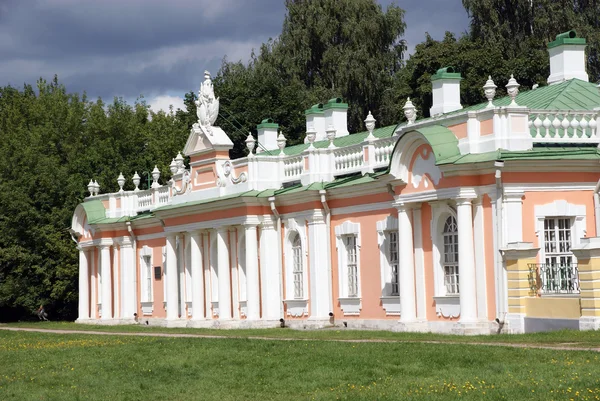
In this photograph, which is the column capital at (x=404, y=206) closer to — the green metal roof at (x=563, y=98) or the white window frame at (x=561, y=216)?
the green metal roof at (x=563, y=98)

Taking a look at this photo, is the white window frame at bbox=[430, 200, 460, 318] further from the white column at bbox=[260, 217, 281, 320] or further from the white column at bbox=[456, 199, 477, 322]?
the white column at bbox=[260, 217, 281, 320]

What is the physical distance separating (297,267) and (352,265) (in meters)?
2.61

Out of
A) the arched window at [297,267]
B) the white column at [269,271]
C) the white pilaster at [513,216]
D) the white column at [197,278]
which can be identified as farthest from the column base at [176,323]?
the white pilaster at [513,216]

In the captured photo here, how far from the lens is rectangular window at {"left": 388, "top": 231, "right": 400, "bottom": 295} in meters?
29.7

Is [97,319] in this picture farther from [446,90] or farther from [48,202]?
[446,90]

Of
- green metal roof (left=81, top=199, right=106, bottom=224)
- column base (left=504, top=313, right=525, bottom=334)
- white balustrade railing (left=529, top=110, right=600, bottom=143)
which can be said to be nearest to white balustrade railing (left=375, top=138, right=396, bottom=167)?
white balustrade railing (left=529, top=110, right=600, bottom=143)

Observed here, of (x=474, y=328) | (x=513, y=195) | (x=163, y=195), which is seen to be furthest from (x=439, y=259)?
(x=163, y=195)

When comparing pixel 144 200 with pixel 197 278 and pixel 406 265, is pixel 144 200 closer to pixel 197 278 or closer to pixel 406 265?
pixel 197 278

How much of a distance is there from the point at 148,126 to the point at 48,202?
10.9m

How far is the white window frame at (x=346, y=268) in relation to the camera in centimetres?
3102

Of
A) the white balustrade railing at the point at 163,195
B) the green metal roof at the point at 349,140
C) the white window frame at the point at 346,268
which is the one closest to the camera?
the white window frame at the point at 346,268

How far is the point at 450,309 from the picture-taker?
2667 centimetres

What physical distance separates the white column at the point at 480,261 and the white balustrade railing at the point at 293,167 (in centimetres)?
872

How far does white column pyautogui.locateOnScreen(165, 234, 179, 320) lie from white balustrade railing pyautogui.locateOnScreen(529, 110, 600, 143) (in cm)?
1625
